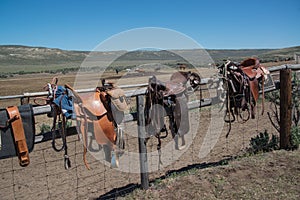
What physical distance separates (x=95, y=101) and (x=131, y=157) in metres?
2.57

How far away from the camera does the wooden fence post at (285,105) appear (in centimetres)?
399

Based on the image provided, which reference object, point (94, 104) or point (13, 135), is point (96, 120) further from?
point (13, 135)

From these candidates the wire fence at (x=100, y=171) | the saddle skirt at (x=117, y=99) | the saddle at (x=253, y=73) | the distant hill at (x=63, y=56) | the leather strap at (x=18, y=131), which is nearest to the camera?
the leather strap at (x=18, y=131)

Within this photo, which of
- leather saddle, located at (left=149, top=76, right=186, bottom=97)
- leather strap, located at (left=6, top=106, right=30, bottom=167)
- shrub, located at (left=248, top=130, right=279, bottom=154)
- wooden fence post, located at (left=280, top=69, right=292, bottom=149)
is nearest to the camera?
leather strap, located at (left=6, top=106, right=30, bottom=167)

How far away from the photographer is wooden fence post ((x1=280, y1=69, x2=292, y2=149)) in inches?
157

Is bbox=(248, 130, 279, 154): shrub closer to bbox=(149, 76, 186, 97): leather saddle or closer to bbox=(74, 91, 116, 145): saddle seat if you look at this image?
bbox=(149, 76, 186, 97): leather saddle

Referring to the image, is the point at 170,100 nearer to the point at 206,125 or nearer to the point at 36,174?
the point at 36,174

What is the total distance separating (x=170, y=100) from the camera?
9.84 ft

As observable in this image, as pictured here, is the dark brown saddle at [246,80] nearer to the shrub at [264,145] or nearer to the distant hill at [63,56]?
the shrub at [264,145]

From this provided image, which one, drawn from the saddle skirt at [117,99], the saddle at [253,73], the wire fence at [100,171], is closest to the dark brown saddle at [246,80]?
the saddle at [253,73]

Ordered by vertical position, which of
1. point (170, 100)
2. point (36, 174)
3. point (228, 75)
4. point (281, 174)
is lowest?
point (36, 174)

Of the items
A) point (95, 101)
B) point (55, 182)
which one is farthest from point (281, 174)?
point (55, 182)

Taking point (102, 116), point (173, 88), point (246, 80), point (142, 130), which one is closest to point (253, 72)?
point (246, 80)

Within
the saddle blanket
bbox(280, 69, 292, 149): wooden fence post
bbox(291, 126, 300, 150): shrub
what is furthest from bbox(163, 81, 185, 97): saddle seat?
bbox(291, 126, 300, 150): shrub
